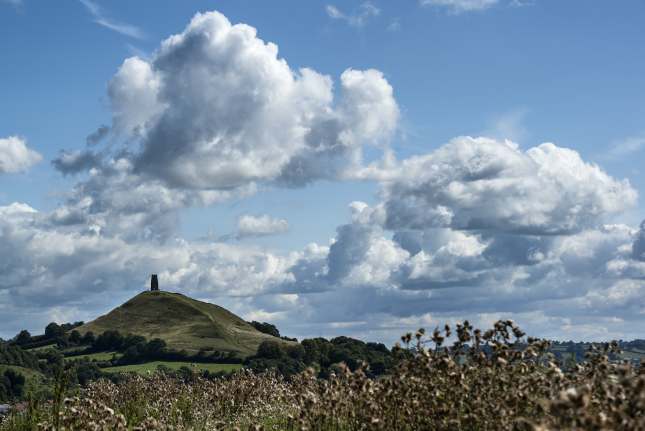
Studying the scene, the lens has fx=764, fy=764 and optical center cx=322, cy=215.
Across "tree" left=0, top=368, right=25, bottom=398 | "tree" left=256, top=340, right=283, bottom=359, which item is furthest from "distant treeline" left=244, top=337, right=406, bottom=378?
"tree" left=0, top=368, right=25, bottom=398

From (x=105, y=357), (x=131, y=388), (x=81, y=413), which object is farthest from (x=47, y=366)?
(x=81, y=413)

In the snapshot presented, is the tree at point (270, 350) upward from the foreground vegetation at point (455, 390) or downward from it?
upward

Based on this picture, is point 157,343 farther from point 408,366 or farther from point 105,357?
point 408,366

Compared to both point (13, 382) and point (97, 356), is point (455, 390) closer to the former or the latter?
point (13, 382)

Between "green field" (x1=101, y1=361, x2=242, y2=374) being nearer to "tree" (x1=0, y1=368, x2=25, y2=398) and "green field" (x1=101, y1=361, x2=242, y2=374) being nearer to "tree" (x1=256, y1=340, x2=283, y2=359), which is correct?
"tree" (x1=256, y1=340, x2=283, y2=359)

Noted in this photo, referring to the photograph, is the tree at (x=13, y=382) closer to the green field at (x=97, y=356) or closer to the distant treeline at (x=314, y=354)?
the green field at (x=97, y=356)

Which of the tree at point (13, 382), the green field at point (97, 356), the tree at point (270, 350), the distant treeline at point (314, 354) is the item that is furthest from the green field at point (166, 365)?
the tree at point (13, 382)

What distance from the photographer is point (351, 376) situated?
11664 mm

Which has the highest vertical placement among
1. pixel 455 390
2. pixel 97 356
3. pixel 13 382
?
pixel 97 356

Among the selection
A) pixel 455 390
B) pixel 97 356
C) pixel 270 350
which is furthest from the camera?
pixel 97 356

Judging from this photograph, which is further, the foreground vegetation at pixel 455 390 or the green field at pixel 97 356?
the green field at pixel 97 356

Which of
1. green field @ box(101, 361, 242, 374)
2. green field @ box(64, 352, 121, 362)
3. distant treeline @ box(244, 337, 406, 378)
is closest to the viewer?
distant treeline @ box(244, 337, 406, 378)

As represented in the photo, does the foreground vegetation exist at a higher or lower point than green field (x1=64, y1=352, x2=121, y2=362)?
lower

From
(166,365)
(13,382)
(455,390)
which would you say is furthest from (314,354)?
(455,390)
